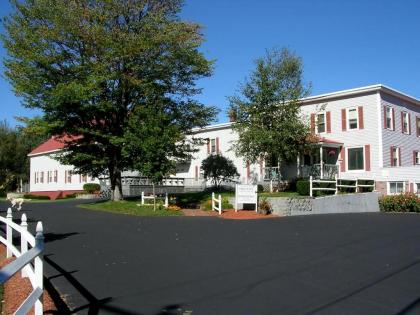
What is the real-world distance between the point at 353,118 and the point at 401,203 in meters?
8.87

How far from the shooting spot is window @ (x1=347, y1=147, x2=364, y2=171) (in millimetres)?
33688

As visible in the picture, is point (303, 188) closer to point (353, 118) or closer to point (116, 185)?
point (353, 118)

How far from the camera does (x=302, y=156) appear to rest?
3412cm

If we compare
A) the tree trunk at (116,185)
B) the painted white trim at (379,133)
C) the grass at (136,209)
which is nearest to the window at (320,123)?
the painted white trim at (379,133)

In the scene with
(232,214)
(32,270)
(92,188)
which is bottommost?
(232,214)

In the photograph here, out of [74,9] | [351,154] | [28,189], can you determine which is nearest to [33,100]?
[74,9]

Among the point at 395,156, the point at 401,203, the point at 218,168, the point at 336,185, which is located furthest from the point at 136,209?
the point at 395,156

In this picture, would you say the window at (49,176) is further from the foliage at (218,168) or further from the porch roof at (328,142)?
the porch roof at (328,142)

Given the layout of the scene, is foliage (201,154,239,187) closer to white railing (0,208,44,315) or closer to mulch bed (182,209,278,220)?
mulch bed (182,209,278,220)

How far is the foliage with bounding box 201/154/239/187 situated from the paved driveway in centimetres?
2287

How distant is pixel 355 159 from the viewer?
3403 centimetres

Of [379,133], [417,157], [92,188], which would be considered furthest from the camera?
[92,188]

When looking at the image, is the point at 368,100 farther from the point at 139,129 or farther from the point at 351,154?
the point at 139,129

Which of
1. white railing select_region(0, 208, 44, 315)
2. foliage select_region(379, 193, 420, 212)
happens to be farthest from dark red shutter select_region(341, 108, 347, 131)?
white railing select_region(0, 208, 44, 315)
